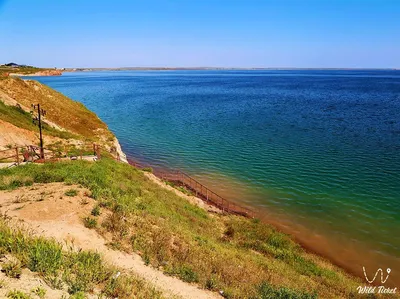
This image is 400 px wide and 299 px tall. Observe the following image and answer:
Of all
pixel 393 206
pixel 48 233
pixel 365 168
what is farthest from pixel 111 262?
pixel 365 168

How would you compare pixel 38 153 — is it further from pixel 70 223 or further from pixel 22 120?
pixel 70 223

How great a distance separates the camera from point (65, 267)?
879cm

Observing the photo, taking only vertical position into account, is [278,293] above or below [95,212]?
below

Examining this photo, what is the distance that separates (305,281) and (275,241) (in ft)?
16.3

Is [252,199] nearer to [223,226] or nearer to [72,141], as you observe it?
[223,226]

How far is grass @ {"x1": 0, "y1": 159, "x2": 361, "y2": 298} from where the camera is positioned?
11.7 meters

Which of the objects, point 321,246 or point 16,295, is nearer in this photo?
point 16,295

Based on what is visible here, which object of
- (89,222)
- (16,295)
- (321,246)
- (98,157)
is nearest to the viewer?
(16,295)

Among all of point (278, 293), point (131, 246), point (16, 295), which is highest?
point (16, 295)

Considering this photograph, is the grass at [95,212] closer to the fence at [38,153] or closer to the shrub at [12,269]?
the shrub at [12,269]

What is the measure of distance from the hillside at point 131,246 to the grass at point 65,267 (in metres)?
0.03

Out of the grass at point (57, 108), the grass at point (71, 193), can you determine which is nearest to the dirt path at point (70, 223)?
the grass at point (71, 193)

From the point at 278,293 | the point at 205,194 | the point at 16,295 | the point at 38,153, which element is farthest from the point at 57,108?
the point at 278,293

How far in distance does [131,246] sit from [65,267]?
3.74m
